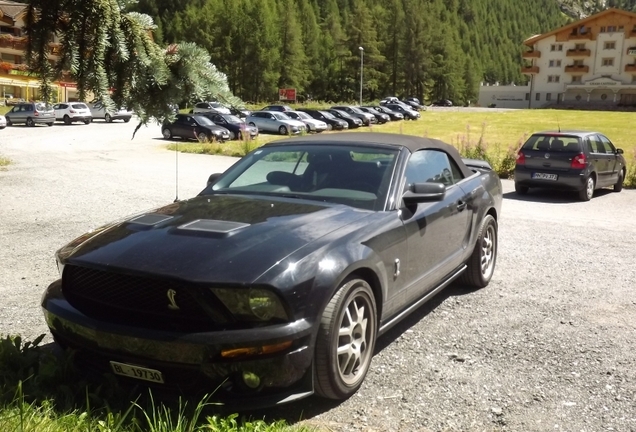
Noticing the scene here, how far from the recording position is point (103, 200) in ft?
38.6

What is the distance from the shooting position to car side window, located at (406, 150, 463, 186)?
4.85 m

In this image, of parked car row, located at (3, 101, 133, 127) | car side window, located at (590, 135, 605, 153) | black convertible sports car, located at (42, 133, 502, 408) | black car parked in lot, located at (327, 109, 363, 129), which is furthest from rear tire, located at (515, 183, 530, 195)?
black car parked in lot, located at (327, 109, 363, 129)

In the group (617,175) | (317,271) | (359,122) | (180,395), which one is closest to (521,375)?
(317,271)

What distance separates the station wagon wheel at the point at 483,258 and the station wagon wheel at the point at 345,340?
2284 millimetres

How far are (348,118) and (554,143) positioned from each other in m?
35.3

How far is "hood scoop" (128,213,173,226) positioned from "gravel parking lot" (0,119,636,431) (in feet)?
4.43

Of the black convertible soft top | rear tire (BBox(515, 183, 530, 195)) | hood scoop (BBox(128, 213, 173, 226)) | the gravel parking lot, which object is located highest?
the black convertible soft top

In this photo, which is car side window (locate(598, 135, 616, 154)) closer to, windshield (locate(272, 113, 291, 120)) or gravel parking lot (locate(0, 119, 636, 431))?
gravel parking lot (locate(0, 119, 636, 431))

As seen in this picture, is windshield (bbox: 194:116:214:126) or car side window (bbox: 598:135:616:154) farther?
windshield (bbox: 194:116:214:126)

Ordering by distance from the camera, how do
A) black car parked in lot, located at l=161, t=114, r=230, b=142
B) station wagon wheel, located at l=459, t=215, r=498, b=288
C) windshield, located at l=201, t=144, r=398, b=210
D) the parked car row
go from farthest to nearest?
the parked car row < black car parked in lot, located at l=161, t=114, r=230, b=142 < station wagon wheel, located at l=459, t=215, r=498, b=288 < windshield, located at l=201, t=144, r=398, b=210

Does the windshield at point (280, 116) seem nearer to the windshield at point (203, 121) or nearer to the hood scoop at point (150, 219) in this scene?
the windshield at point (203, 121)

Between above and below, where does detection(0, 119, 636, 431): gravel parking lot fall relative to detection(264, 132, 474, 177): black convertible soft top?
below

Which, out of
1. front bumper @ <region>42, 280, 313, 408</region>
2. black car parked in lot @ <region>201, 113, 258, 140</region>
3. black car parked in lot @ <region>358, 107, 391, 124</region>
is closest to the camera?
front bumper @ <region>42, 280, 313, 408</region>

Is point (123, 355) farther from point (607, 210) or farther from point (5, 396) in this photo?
point (607, 210)
